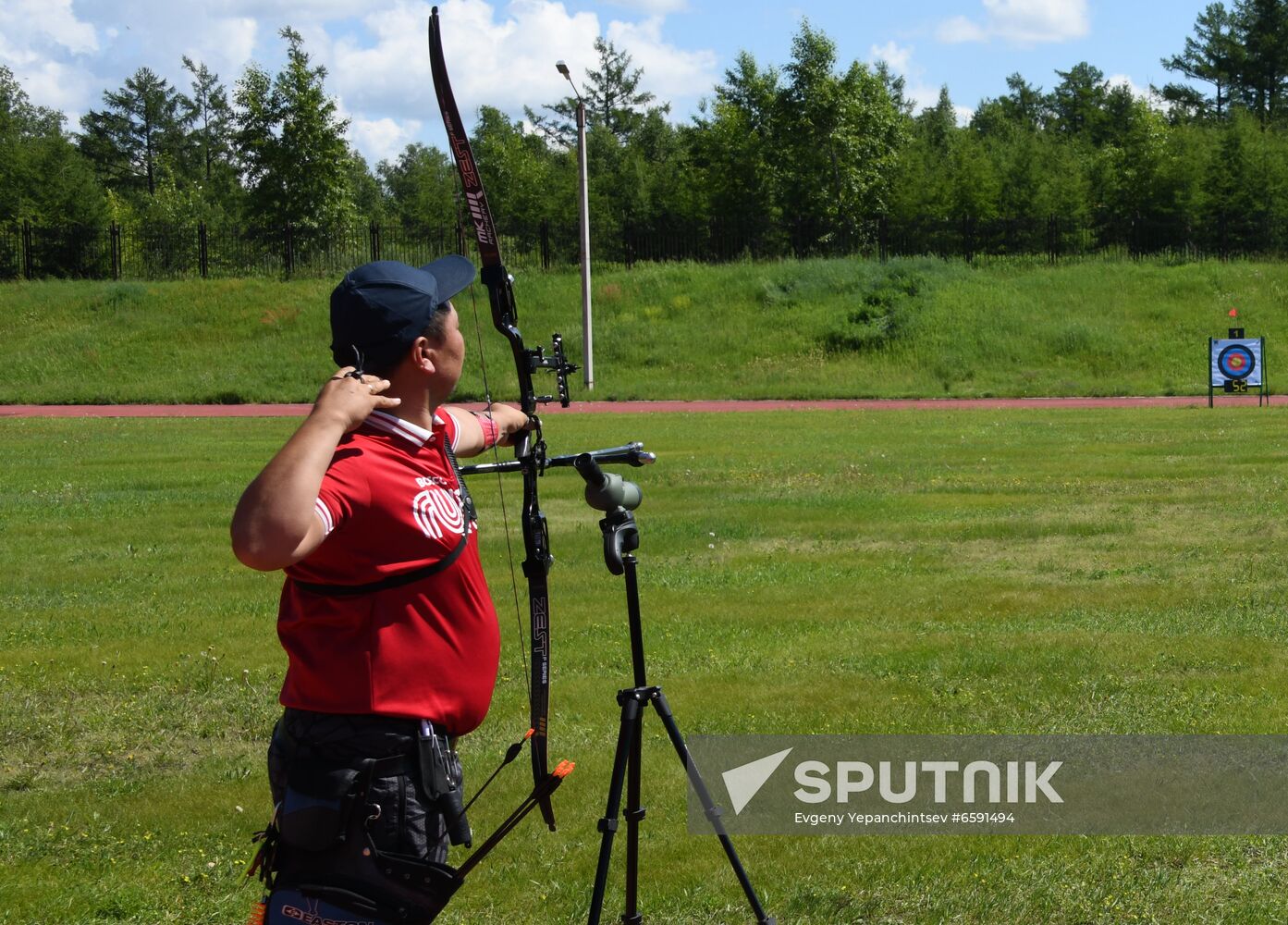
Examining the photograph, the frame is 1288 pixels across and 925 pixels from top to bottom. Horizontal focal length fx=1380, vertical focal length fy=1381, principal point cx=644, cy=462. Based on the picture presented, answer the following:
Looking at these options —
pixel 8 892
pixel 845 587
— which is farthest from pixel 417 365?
pixel 845 587

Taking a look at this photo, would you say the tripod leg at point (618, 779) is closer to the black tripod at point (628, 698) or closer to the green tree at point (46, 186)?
the black tripod at point (628, 698)

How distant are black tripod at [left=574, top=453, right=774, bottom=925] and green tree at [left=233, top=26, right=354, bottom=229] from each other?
2038 inches

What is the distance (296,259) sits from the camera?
48.0 m

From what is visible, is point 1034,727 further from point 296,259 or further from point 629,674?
point 296,259

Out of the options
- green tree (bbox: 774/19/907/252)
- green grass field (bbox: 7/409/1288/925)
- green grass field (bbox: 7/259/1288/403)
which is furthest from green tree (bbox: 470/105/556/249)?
green grass field (bbox: 7/409/1288/925)

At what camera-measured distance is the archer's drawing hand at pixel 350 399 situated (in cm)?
259

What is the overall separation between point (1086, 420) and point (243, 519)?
74.0 ft

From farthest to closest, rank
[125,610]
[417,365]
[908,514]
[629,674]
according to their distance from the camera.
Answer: [908,514] → [125,610] → [629,674] → [417,365]

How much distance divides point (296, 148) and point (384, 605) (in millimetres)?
55311

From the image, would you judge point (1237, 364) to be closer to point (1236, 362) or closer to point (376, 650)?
point (1236, 362)

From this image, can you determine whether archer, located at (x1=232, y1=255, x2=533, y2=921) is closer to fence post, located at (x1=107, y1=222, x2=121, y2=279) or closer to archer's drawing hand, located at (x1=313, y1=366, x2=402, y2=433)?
archer's drawing hand, located at (x1=313, y1=366, x2=402, y2=433)

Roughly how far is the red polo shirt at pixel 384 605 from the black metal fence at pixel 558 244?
142 ft

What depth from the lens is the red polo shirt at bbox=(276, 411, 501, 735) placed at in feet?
8.96

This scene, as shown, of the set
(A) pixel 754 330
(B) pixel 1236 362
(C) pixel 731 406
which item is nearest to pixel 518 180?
(A) pixel 754 330
